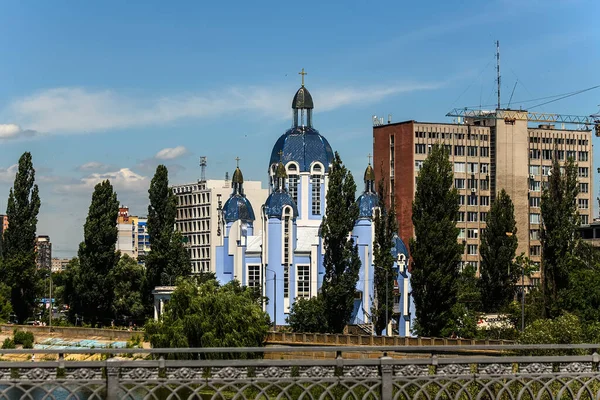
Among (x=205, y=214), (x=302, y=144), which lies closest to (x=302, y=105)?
(x=302, y=144)

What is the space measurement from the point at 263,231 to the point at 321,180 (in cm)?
842

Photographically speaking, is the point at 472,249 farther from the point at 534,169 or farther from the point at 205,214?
the point at 205,214

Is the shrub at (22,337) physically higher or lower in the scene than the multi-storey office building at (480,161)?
lower

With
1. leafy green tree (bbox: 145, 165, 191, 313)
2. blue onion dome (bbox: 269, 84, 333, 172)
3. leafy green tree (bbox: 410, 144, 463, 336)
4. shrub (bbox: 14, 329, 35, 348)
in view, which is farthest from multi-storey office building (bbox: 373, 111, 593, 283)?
shrub (bbox: 14, 329, 35, 348)

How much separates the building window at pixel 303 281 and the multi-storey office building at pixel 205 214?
2564 inches

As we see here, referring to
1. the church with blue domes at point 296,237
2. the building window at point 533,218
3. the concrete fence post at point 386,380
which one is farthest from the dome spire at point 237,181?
the concrete fence post at point 386,380

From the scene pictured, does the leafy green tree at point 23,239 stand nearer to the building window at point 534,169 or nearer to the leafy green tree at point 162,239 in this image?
the leafy green tree at point 162,239

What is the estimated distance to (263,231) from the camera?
9150 cm

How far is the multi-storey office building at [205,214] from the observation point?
158m

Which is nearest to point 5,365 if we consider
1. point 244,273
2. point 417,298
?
point 417,298

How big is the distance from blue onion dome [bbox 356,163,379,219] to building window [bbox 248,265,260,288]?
9.75m

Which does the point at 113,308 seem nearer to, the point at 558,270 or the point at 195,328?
the point at 195,328

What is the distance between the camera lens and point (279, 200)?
9156 cm

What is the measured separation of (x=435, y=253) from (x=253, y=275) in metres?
29.1
